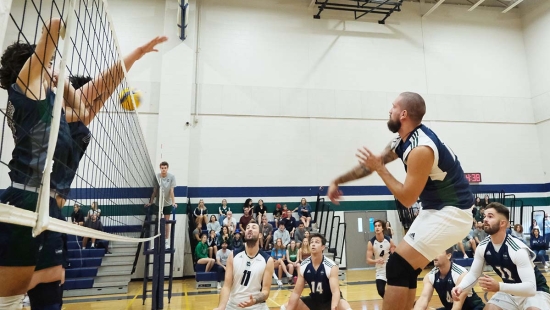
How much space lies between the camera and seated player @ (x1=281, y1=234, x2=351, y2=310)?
15.9ft

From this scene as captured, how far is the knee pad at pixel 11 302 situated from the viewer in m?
1.95

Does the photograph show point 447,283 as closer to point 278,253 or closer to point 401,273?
point 401,273

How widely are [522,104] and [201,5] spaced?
14376 millimetres

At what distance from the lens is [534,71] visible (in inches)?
640

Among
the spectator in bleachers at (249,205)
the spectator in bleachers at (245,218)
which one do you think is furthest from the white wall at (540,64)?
the spectator in bleachers at (245,218)

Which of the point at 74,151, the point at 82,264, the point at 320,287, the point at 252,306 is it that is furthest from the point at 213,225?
the point at 74,151

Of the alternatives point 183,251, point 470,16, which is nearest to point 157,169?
point 183,251

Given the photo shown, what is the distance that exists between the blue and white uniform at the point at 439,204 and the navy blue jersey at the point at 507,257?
1.75 meters

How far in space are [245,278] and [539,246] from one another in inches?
498

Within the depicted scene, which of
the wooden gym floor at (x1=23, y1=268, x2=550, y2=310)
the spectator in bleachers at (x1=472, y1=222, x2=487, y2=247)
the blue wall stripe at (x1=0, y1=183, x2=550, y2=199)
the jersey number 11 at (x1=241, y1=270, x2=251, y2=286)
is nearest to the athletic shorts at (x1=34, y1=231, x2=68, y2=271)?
the jersey number 11 at (x1=241, y1=270, x2=251, y2=286)

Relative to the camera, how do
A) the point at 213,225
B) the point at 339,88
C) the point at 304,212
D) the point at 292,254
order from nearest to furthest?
the point at 292,254
the point at 213,225
the point at 304,212
the point at 339,88

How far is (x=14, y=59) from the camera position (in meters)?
2.01

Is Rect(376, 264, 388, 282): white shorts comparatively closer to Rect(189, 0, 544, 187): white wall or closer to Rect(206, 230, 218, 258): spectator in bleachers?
Rect(206, 230, 218, 258): spectator in bleachers

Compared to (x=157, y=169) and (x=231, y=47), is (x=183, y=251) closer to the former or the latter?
(x=157, y=169)
